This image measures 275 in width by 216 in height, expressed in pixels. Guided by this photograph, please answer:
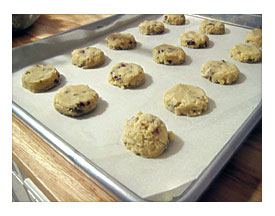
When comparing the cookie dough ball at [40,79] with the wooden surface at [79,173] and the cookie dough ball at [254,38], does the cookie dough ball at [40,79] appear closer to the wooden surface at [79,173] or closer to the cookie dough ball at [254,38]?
the wooden surface at [79,173]

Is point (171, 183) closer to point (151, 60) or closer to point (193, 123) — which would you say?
point (193, 123)

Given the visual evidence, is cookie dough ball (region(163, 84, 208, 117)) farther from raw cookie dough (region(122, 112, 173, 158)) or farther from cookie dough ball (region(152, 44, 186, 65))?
cookie dough ball (region(152, 44, 186, 65))

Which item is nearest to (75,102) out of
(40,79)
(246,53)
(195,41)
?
(40,79)

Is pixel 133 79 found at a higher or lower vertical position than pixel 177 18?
lower

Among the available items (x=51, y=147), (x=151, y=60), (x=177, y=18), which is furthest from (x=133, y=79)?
(x=177, y=18)

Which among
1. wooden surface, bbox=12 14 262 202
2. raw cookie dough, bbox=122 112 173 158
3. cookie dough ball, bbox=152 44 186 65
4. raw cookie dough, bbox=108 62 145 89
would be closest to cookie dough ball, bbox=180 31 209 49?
cookie dough ball, bbox=152 44 186 65

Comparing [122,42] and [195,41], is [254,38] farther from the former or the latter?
[122,42]
